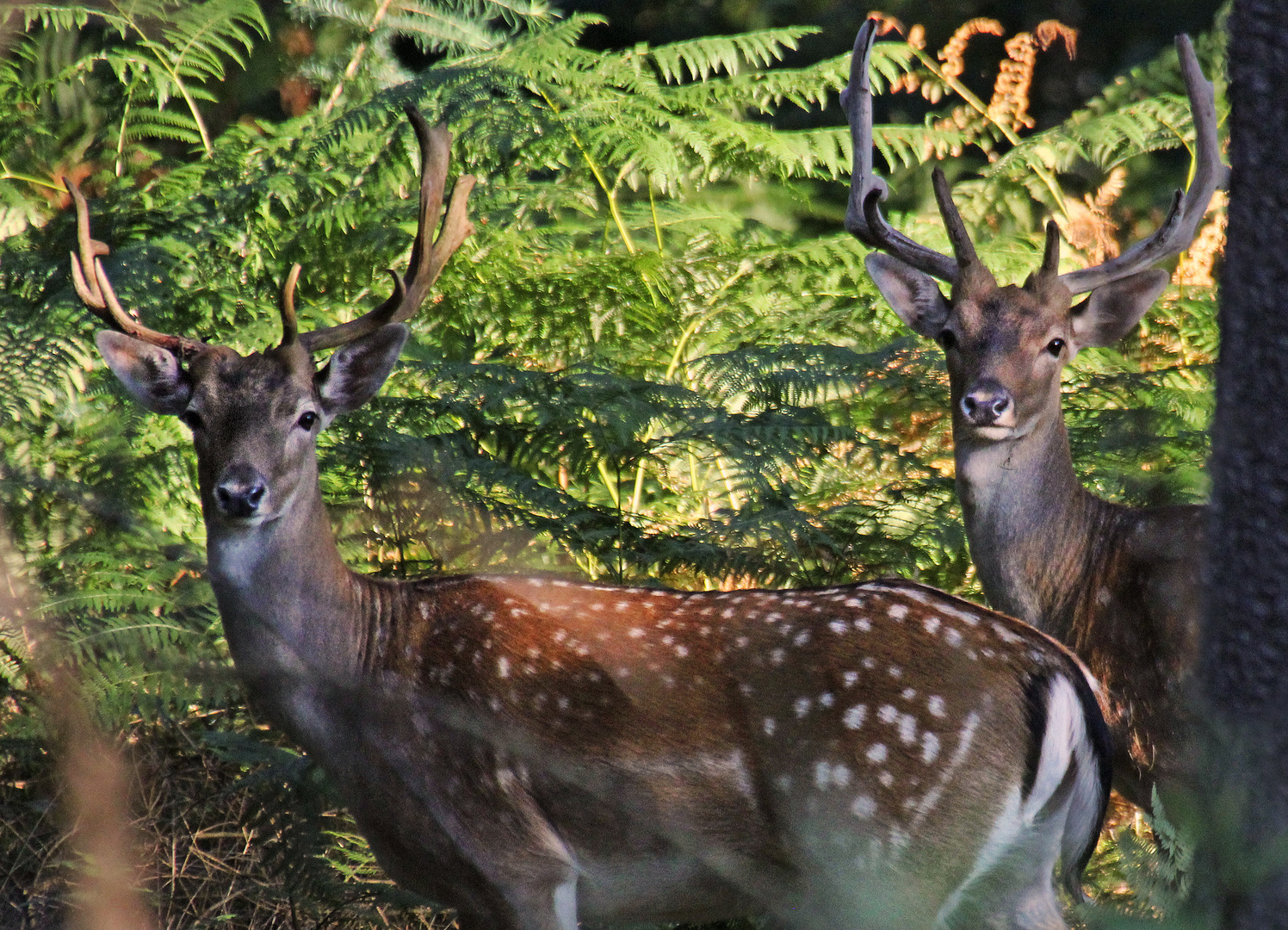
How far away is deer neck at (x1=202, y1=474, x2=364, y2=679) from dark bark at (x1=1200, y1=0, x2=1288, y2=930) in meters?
2.10

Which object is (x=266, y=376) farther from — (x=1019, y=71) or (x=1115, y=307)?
(x=1019, y=71)

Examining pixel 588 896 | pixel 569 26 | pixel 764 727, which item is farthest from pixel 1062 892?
pixel 569 26

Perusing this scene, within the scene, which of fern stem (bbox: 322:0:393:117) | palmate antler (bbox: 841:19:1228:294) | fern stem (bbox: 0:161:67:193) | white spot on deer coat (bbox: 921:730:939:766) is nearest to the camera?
white spot on deer coat (bbox: 921:730:939:766)

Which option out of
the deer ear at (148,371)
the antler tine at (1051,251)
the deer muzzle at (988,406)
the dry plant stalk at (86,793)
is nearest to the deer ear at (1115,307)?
the antler tine at (1051,251)

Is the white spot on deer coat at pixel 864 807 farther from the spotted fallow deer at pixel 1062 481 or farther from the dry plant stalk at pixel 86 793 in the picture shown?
the dry plant stalk at pixel 86 793

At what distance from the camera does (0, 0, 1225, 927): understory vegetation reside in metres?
4.30

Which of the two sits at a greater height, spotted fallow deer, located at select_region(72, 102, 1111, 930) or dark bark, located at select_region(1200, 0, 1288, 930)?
dark bark, located at select_region(1200, 0, 1288, 930)

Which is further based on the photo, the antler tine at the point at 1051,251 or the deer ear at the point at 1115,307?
the deer ear at the point at 1115,307

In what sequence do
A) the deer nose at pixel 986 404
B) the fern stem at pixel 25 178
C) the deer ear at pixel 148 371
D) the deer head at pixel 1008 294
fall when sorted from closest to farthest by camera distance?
the deer ear at pixel 148 371, the deer nose at pixel 986 404, the deer head at pixel 1008 294, the fern stem at pixel 25 178

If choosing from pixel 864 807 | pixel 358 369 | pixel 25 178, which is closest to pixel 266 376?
pixel 358 369

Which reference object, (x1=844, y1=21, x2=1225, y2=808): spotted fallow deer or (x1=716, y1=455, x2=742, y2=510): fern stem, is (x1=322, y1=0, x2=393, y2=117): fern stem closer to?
(x1=716, y1=455, x2=742, y2=510): fern stem

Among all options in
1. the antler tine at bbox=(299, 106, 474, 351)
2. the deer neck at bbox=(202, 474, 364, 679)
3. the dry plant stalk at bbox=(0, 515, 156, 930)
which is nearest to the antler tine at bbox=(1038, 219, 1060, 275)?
the antler tine at bbox=(299, 106, 474, 351)

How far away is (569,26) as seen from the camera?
257 inches

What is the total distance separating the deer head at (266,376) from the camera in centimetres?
345
